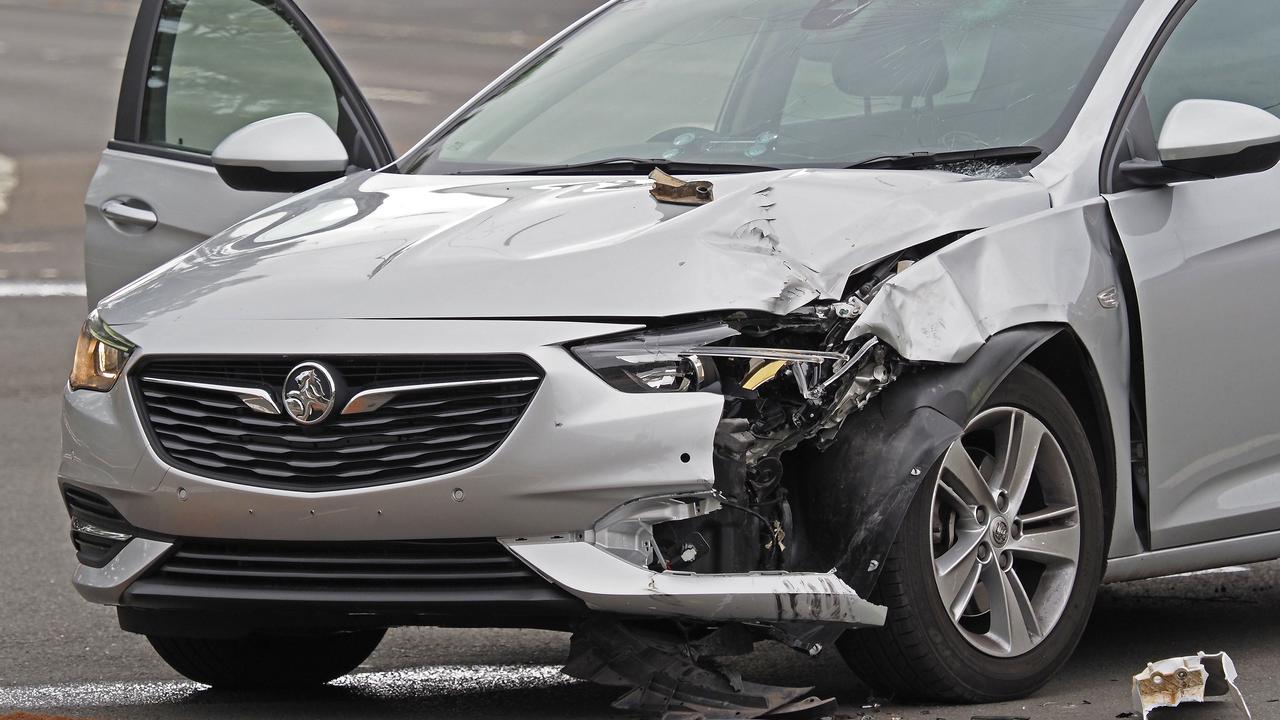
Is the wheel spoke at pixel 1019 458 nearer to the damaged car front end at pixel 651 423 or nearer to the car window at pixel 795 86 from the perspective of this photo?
the damaged car front end at pixel 651 423

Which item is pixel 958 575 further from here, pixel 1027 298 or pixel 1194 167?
pixel 1194 167

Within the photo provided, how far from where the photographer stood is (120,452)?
4.27 meters

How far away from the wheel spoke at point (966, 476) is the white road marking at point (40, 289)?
9.98 m

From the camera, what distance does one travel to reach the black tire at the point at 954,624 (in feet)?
13.8

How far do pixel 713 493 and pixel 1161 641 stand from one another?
219 centimetres

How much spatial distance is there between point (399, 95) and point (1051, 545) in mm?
19283

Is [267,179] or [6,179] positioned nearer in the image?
[267,179]

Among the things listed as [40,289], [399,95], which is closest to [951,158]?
[40,289]

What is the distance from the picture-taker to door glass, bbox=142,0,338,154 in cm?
612

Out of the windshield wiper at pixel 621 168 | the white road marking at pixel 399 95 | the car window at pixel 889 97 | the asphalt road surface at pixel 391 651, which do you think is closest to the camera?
the asphalt road surface at pixel 391 651

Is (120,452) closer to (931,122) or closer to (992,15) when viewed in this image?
(931,122)

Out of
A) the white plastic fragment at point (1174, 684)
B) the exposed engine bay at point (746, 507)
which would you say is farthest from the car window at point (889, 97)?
the white plastic fragment at point (1174, 684)

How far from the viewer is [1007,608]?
450 cm

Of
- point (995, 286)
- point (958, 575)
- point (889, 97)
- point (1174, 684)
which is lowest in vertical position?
point (1174, 684)
